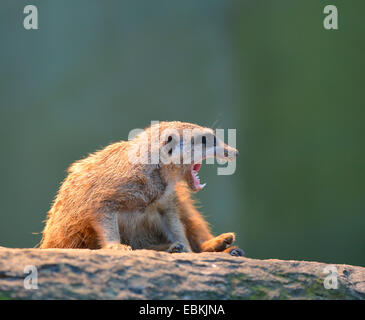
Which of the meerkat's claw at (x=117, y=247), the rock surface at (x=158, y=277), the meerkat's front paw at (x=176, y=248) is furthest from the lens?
the meerkat's front paw at (x=176, y=248)

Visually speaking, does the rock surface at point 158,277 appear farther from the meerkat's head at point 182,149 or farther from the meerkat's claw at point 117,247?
the meerkat's head at point 182,149

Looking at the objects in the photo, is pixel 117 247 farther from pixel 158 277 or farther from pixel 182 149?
pixel 182 149

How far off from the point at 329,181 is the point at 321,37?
1.46 metres

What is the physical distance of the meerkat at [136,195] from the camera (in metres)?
2.97

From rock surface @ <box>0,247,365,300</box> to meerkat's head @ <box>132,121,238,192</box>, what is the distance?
71 cm

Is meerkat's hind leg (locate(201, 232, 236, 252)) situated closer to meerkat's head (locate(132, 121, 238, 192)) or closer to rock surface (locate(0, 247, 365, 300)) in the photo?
meerkat's head (locate(132, 121, 238, 192))

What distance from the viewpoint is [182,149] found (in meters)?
3.10

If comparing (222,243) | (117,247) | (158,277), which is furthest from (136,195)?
(158,277)

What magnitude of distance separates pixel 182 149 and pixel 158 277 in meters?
1.03

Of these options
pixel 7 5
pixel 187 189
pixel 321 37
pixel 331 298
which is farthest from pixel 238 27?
pixel 331 298

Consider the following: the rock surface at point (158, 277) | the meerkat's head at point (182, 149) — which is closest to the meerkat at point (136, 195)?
the meerkat's head at point (182, 149)

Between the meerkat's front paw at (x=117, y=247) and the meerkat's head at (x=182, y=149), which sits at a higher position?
the meerkat's head at (x=182, y=149)

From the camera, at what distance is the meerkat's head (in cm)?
309
